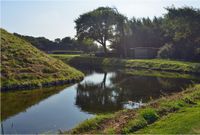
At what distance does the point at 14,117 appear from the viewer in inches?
760

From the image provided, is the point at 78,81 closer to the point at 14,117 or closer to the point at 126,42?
the point at 14,117

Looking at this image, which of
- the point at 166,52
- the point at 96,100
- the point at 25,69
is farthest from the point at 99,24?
the point at 96,100

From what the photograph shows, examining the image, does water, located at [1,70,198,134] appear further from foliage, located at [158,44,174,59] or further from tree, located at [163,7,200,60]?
foliage, located at [158,44,174,59]

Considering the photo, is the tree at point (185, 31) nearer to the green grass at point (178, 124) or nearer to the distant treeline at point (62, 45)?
the distant treeline at point (62, 45)

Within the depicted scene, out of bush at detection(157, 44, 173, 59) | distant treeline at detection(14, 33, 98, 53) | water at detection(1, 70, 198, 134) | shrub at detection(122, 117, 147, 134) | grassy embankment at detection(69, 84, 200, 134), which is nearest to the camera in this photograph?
grassy embankment at detection(69, 84, 200, 134)

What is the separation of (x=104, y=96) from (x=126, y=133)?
1429 centimetres

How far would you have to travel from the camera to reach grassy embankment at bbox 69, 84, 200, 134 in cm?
1368

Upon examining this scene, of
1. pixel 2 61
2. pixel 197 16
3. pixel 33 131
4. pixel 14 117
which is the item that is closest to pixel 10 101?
pixel 14 117

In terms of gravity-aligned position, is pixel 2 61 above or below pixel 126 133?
above

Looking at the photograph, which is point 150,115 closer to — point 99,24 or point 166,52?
point 166,52

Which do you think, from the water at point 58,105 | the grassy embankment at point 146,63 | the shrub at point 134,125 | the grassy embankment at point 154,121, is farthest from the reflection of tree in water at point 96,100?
the grassy embankment at point 146,63

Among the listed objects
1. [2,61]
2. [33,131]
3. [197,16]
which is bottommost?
[33,131]

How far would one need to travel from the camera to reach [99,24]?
86.1 m

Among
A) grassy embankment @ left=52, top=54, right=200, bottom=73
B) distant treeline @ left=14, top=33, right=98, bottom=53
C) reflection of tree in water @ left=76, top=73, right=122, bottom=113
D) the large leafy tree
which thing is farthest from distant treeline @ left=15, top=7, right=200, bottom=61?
reflection of tree in water @ left=76, top=73, right=122, bottom=113
